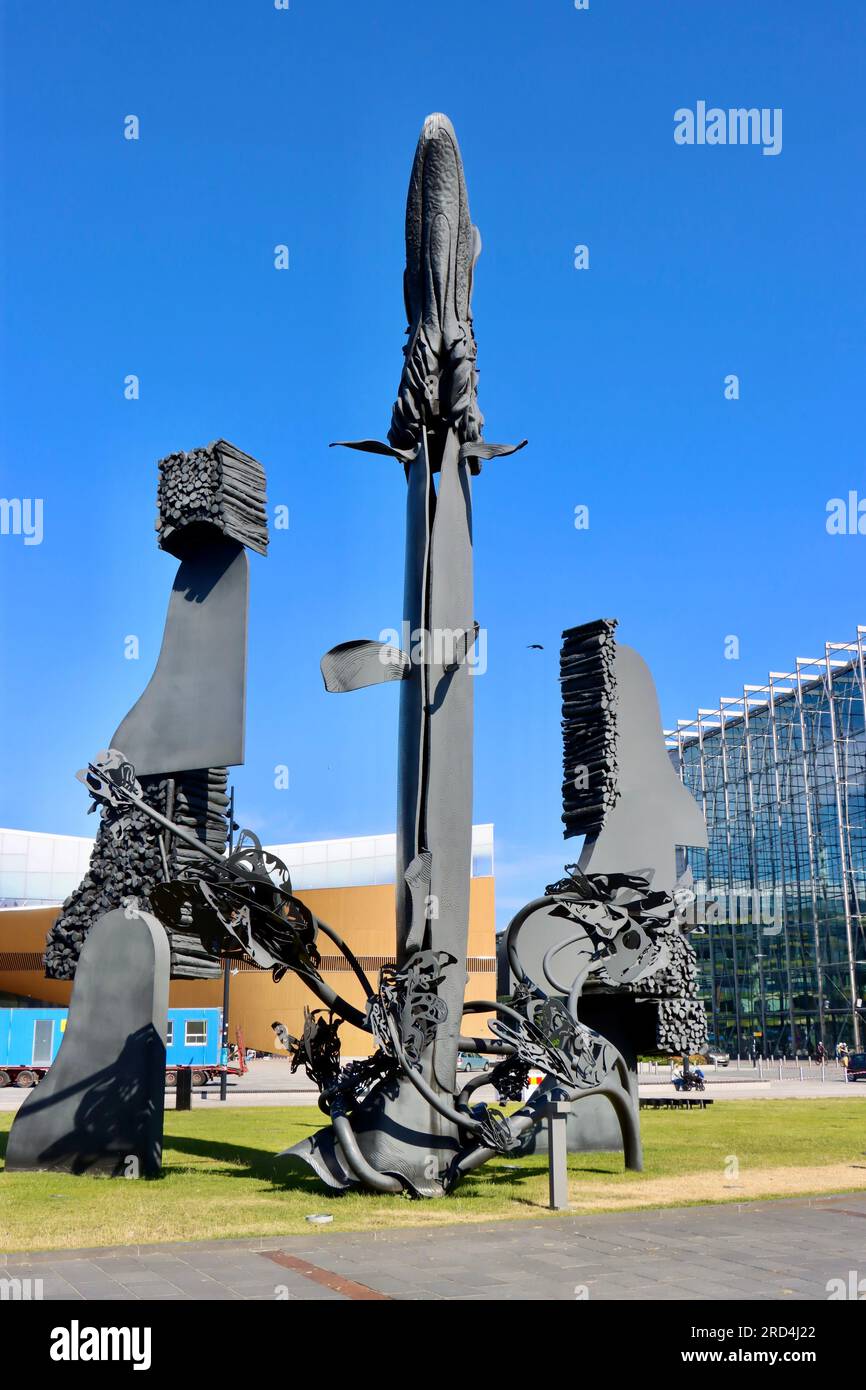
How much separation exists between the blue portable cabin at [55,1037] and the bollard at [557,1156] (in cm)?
2055

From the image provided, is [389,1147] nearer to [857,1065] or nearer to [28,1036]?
[28,1036]

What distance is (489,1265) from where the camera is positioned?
24.1 ft

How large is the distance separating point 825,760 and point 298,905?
1794 inches

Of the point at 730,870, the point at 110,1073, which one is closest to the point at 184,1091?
the point at 110,1073

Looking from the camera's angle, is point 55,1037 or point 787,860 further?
point 787,860

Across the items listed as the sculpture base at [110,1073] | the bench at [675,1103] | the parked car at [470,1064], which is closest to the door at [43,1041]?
the parked car at [470,1064]

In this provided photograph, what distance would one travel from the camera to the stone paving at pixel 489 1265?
257 inches

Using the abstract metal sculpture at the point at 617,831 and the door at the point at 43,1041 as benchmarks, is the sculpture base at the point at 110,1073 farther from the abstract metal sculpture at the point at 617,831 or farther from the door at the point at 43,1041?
the door at the point at 43,1041

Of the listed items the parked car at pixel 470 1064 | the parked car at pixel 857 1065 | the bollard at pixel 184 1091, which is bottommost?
the parked car at pixel 470 1064

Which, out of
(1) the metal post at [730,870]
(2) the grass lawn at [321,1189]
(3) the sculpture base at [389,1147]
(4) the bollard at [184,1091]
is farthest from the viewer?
(1) the metal post at [730,870]

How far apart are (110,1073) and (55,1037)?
789 inches

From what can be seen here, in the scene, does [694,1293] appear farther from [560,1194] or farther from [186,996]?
[186,996]

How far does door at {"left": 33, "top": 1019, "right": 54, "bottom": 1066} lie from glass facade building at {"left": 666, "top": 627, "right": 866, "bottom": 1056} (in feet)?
86.2

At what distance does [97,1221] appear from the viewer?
9.16m
